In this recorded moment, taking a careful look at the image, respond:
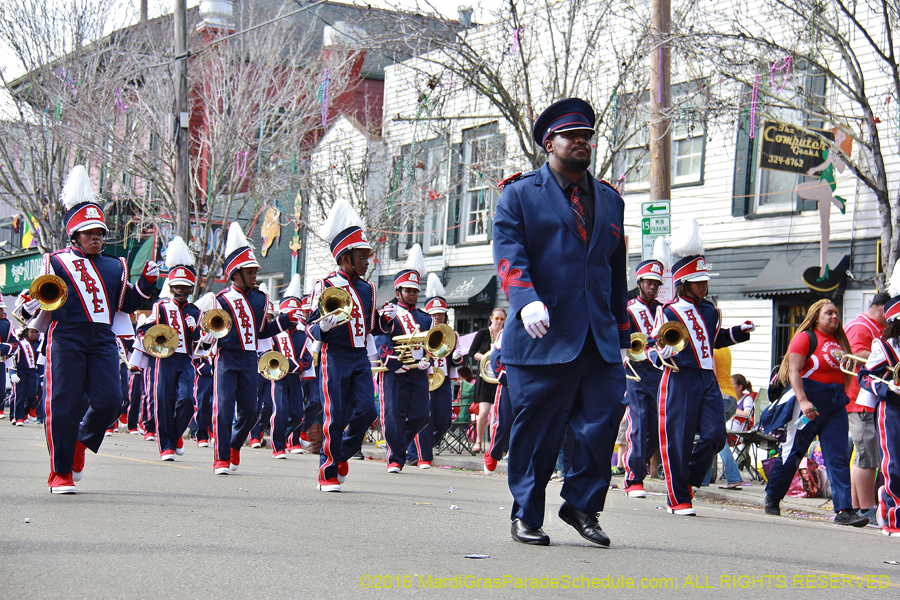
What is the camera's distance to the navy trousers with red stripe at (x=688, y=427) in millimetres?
8773

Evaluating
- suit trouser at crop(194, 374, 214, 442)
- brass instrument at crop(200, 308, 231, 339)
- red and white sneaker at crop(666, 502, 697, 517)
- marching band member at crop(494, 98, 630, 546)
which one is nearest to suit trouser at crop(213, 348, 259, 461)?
brass instrument at crop(200, 308, 231, 339)

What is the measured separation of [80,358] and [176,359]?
596 cm

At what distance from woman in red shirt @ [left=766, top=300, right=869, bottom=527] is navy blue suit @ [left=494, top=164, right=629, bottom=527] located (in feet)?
12.5

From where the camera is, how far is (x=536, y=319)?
17.8 feet

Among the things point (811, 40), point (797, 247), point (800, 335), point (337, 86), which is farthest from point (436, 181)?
point (800, 335)

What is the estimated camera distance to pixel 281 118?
85.5 feet

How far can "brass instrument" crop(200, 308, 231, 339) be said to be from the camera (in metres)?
10.7

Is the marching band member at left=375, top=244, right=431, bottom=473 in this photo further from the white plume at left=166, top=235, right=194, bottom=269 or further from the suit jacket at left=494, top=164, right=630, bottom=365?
the suit jacket at left=494, top=164, right=630, bottom=365

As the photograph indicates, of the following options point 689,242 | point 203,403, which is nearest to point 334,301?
point 689,242

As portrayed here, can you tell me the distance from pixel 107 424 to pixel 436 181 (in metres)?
17.2

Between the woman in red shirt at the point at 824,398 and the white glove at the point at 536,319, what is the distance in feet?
14.1

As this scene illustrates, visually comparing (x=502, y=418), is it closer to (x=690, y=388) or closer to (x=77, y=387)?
(x=690, y=388)

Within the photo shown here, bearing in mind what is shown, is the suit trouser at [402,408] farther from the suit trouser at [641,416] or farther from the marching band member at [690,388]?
the marching band member at [690,388]

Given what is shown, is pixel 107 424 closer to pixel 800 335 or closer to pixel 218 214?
pixel 800 335
